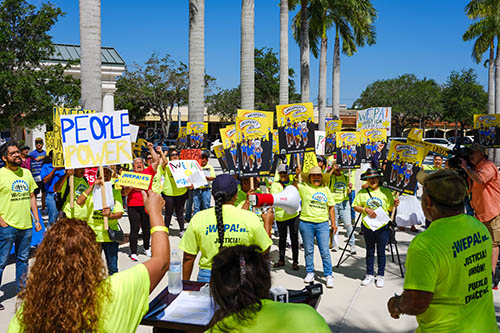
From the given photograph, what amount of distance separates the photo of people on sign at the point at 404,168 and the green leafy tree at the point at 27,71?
9896 millimetres

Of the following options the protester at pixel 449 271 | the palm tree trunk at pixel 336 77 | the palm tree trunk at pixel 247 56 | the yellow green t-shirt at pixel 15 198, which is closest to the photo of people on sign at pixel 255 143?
the yellow green t-shirt at pixel 15 198

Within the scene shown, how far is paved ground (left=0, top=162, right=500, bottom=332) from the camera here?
536cm

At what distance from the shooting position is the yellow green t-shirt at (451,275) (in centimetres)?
259

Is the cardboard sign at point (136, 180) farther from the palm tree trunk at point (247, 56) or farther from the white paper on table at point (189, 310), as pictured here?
the palm tree trunk at point (247, 56)

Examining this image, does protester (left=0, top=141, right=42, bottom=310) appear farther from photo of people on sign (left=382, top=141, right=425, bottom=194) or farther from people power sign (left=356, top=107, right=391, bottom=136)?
people power sign (left=356, top=107, right=391, bottom=136)

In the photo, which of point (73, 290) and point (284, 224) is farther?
point (284, 224)

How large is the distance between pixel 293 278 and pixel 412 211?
4382mm

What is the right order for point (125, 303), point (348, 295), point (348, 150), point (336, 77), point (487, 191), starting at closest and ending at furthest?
point (125, 303), point (487, 191), point (348, 295), point (348, 150), point (336, 77)

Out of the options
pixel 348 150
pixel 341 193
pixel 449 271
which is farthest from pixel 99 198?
pixel 348 150

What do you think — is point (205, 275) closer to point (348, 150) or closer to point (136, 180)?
point (136, 180)

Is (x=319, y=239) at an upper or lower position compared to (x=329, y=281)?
upper

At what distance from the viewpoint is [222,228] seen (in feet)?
12.9

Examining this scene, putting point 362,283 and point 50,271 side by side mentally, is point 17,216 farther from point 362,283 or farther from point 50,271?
point 362,283

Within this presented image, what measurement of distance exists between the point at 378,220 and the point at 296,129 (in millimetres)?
2280
